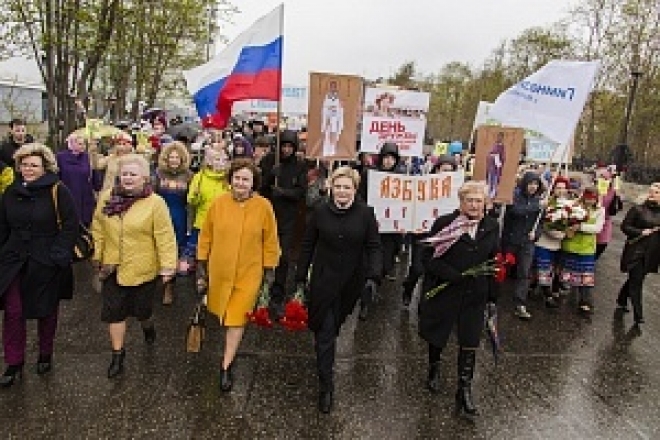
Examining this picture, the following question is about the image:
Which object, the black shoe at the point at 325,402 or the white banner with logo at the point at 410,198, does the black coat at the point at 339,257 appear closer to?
the black shoe at the point at 325,402

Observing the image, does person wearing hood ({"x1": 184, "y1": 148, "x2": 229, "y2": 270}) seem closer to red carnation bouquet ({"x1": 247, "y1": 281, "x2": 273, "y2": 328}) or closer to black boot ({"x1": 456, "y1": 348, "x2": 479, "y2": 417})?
red carnation bouquet ({"x1": 247, "y1": 281, "x2": 273, "y2": 328})

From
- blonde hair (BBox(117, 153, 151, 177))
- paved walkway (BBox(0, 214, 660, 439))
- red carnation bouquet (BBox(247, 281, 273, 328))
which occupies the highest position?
blonde hair (BBox(117, 153, 151, 177))

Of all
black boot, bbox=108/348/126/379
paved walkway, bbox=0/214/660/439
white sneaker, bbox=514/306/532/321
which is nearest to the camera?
paved walkway, bbox=0/214/660/439

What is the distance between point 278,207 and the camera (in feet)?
19.0

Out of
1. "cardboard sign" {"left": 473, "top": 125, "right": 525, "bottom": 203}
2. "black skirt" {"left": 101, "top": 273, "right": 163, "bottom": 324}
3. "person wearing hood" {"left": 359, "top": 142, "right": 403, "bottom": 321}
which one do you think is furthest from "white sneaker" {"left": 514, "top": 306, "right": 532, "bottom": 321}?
"black skirt" {"left": 101, "top": 273, "right": 163, "bottom": 324}

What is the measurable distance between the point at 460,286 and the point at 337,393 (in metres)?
1.18

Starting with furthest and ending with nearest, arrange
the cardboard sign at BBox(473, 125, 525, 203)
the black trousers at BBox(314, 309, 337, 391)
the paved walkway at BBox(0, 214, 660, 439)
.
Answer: the cardboard sign at BBox(473, 125, 525, 203) → the black trousers at BBox(314, 309, 337, 391) → the paved walkway at BBox(0, 214, 660, 439)

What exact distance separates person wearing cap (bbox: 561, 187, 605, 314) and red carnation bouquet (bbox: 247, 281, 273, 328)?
13.3ft

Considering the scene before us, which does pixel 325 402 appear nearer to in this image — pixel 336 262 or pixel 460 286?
pixel 336 262

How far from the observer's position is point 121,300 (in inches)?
158

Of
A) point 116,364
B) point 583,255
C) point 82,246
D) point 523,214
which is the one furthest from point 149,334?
point 583,255


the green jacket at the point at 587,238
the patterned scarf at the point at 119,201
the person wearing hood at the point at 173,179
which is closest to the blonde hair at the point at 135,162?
the patterned scarf at the point at 119,201

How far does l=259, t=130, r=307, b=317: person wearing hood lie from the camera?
5.76 m

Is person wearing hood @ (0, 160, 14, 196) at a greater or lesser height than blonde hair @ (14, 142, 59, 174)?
lesser
